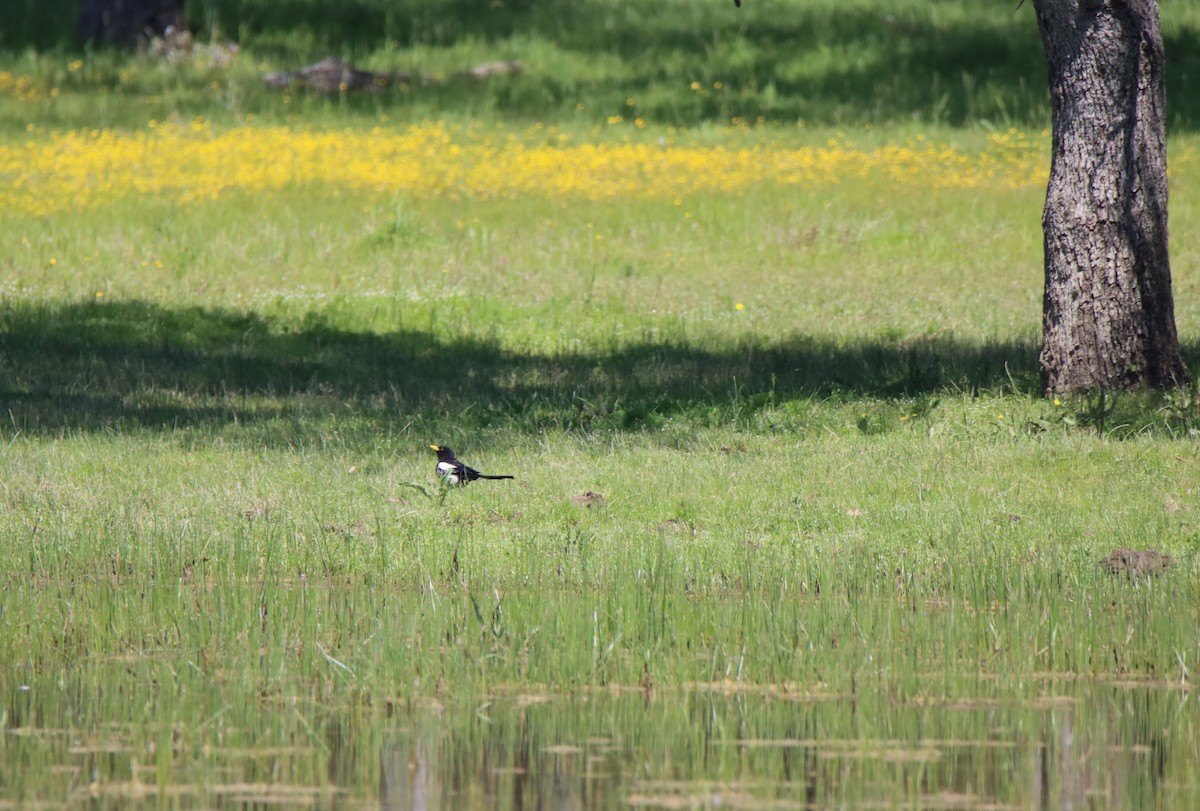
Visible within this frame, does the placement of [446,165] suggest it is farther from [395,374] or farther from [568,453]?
[568,453]

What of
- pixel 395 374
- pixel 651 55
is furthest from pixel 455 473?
pixel 651 55

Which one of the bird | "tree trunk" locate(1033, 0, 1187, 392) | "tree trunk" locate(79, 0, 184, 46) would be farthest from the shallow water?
"tree trunk" locate(79, 0, 184, 46)

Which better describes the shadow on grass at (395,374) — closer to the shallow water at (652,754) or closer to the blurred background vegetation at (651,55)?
the shallow water at (652,754)

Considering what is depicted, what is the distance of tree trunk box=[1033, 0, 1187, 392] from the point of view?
11.0 meters

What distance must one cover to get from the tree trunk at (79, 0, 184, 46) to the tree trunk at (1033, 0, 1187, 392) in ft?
69.0

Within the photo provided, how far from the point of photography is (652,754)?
17.0 feet

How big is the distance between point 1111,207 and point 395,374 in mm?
5675

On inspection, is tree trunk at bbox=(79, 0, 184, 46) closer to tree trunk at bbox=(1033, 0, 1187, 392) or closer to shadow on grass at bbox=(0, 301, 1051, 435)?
shadow on grass at bbox=(0, 301, 1051, 435)

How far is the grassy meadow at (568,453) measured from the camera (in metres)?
5.56

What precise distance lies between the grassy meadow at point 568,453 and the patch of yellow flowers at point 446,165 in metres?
0.10

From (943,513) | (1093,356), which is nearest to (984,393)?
(1093,356)

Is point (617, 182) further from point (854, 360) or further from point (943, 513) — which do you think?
point (943, 513)

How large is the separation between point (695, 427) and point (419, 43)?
20231 millimetres

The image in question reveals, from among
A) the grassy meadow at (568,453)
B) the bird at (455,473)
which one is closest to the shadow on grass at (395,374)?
the grassy meadow at (568,453)
